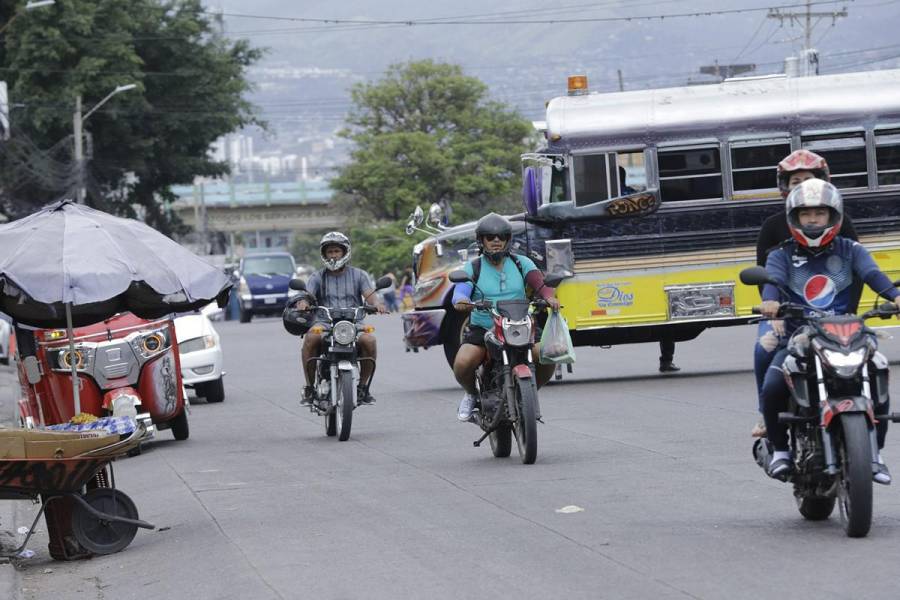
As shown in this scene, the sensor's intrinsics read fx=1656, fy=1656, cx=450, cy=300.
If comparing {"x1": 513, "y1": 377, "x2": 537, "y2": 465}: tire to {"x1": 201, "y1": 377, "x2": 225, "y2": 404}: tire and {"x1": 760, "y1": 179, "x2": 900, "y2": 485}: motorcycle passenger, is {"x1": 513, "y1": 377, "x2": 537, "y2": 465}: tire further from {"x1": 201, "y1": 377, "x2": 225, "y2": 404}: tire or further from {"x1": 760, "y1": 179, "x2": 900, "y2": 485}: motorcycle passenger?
{"x1": 201, "y1": 377, "x2": 225, "y2": 404}: tire

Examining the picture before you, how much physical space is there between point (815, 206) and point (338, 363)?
22.4 feet

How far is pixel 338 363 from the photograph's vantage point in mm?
14352

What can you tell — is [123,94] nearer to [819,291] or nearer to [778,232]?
[778,232]

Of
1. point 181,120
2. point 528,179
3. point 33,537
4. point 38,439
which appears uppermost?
point 181,120

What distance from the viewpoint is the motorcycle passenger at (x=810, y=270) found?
8.23m

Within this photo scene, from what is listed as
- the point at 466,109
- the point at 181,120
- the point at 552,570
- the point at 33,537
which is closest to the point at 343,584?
the point at 552,570

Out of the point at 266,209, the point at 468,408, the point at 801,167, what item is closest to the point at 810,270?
the point at 801,167

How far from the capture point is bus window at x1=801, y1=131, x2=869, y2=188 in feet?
64.3

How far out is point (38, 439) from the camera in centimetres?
898

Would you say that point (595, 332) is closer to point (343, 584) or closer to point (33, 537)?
point (33, 537)

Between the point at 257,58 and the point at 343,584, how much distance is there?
5461 centimetres

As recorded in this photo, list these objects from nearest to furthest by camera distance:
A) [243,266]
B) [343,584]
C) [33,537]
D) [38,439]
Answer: [343,584] < [38,439] < [33,537] < [243,266]

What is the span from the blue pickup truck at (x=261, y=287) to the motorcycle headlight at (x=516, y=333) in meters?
39.4

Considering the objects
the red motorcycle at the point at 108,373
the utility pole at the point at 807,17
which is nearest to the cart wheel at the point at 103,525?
the red motorcycle at the point at 108,373
